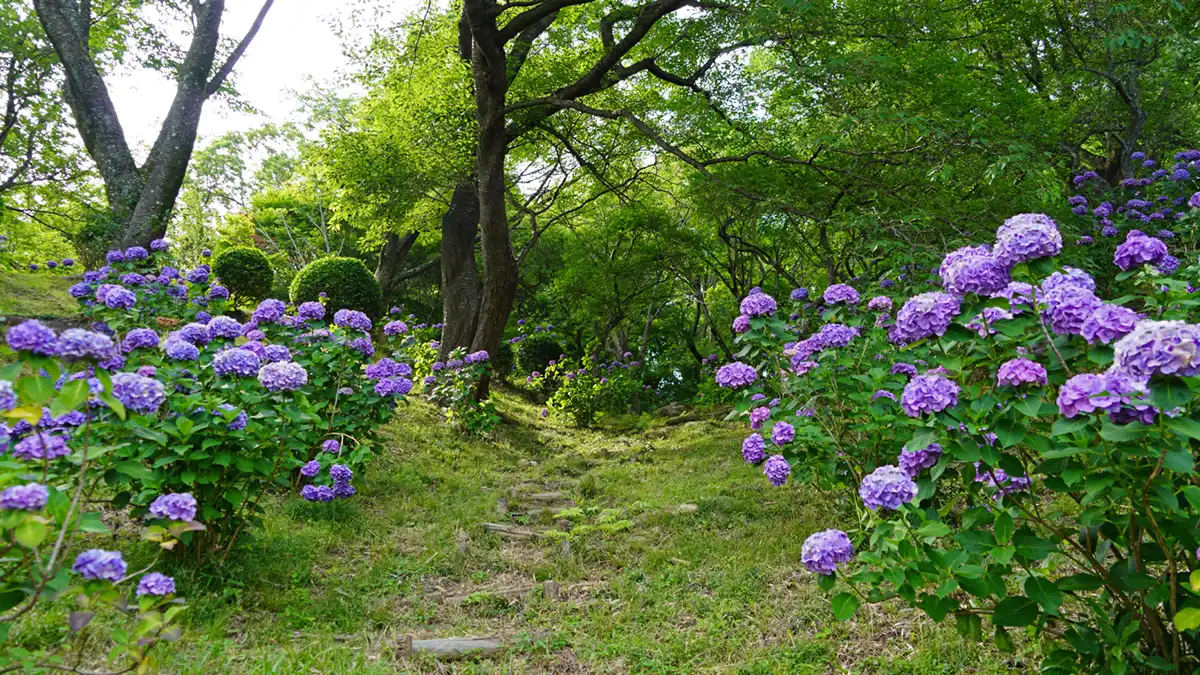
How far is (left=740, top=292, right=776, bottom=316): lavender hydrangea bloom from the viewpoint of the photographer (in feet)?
9.77

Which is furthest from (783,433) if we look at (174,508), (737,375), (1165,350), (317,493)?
(174,508)

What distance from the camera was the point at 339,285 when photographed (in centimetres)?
1169

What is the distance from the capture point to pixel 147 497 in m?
2.64

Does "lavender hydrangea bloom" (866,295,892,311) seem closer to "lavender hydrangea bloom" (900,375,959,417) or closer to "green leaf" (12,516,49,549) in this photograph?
"lavender hydrangea bloom" (900,375,959,417)

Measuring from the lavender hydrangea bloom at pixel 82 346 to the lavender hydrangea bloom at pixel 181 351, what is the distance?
1.40m

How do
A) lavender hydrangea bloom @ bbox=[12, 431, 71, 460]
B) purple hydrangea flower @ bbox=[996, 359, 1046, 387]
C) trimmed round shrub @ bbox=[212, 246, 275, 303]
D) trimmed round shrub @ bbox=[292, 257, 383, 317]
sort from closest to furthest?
purple hydrangea flower @ bbox=[996, 359, 1046, 387] < lavender hydrangea bloom @ bbox=[12, 431, 71, 460] < trimmed round shrub @ bbox=[292, 257, 383, 317] < trimmed round shrub @ bbox=[212, 246, 275, 303]

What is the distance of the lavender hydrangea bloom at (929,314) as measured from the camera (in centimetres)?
177

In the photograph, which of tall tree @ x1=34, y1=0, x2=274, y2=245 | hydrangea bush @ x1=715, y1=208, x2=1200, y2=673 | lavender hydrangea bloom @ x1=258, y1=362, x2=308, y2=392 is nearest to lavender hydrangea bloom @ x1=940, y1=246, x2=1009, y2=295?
hydrangea bush @ x1=715, y1=208, x2=1200, y2=673

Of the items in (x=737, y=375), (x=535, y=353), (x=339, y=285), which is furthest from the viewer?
(x=535, y=353)

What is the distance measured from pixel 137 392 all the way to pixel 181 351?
82 centimetres

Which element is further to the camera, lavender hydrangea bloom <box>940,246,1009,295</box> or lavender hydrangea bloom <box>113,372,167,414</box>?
lavender hydrangea bloom <box>113,372,167,414</box>

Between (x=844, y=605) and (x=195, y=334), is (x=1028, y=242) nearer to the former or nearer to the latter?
(x=844, y=605)

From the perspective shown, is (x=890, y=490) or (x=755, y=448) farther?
(x=755, y=448)

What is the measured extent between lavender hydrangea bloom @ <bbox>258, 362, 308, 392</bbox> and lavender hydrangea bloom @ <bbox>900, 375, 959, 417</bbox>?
2.44 m
